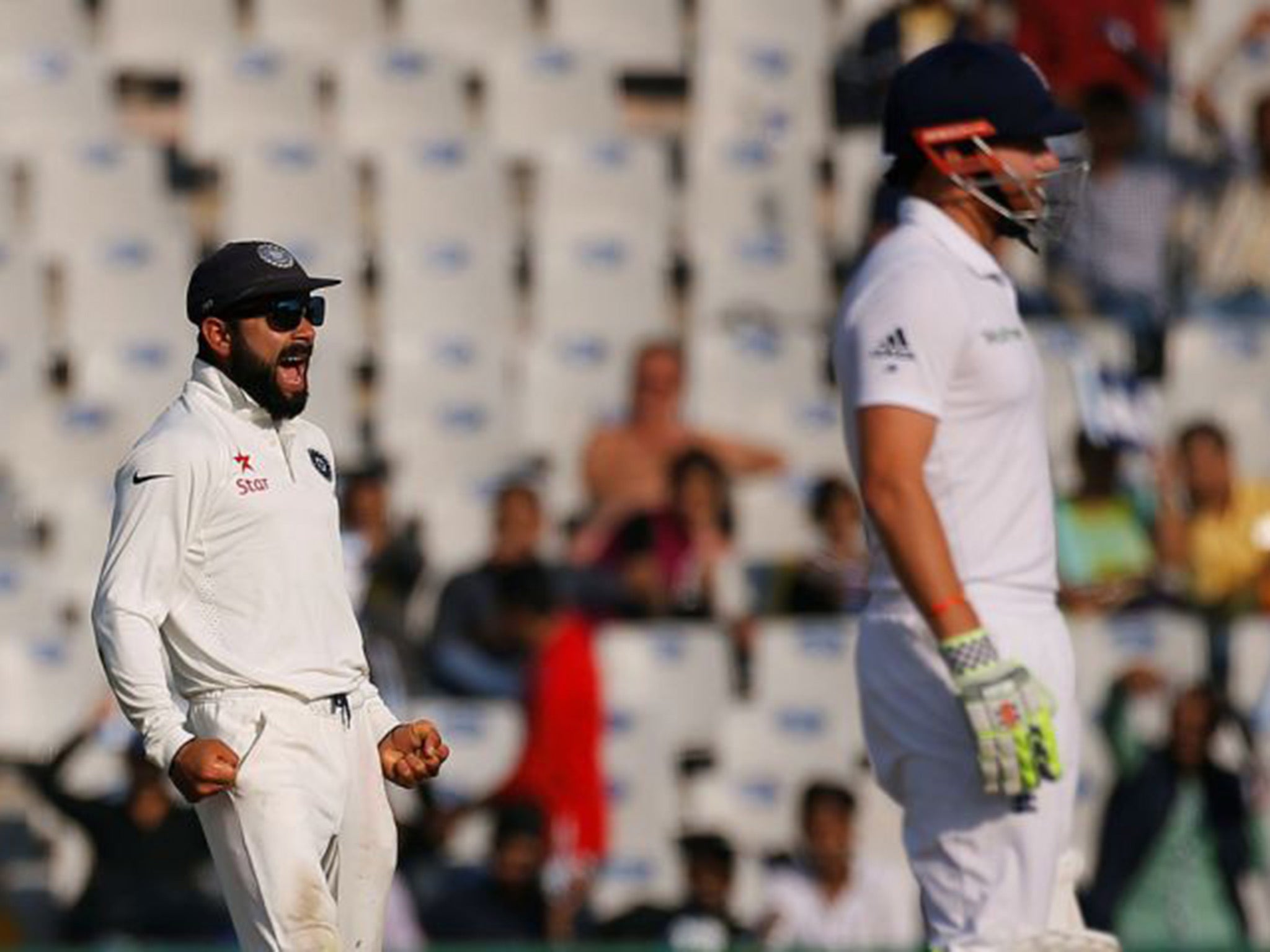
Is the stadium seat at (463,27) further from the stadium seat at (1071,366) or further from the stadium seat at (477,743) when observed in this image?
the stadium seat at (477,743)

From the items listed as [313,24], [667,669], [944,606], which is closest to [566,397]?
[667,669]

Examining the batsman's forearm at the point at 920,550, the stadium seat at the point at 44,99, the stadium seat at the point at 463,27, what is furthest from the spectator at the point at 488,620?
the batsman's forearm at the point at 920,550

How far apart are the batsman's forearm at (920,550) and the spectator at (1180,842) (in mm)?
4498

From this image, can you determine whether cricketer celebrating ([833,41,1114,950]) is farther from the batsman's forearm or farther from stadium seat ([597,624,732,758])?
stadium seat ([597,624,732,758])

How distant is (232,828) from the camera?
4.48 meters

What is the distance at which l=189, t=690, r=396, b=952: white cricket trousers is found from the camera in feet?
14.6

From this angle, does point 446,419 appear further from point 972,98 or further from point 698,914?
point 972,98

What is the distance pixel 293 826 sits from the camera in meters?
4.46

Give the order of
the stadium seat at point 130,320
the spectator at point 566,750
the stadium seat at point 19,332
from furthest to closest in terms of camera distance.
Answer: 1. the stadium seat at point 130,320
2. the stadium seat at point 19,332
3. the spectator at point 566,750

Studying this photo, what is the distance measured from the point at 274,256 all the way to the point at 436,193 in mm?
7158

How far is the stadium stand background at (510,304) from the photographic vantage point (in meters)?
9.88

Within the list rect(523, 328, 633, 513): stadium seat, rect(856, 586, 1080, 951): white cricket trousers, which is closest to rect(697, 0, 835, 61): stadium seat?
rect(523, 328, 633, 513): stadium seat

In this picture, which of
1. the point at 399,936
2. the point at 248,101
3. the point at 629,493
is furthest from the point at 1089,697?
the point at 248,101

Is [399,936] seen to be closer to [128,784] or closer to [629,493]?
[128,784]
